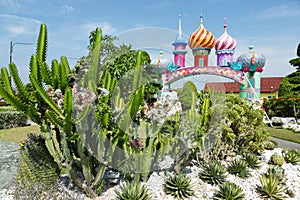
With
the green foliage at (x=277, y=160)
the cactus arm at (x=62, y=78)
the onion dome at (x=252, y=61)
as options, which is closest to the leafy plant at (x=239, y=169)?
the green foliage at (x=277, y=160)

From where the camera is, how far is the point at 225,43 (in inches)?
663

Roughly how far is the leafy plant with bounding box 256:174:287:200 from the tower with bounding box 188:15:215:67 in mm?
10674

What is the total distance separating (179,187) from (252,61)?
1312 centimetres

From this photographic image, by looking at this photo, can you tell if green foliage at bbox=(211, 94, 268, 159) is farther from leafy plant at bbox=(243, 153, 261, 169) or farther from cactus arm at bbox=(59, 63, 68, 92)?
cactus arm at bbox=(59, 63, 68, 92)

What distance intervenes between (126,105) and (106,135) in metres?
0.50

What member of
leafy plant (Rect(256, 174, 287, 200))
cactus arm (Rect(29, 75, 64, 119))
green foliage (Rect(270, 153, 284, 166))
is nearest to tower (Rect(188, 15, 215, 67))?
green foliage (Rect(270, 153, 284, 166))

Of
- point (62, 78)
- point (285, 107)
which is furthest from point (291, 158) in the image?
point (285, 107)

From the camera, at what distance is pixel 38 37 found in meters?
4.08

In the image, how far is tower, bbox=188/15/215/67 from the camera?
1498 cm

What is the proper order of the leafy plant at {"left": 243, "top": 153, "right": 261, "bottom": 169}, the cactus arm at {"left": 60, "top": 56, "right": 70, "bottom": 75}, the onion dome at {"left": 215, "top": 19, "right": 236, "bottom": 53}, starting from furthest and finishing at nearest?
the onion dome at {"left": 215, "top": 19, "right": 236, "bottom": 53}
the leafy plant at {"left": 243, "top": 153, "right": 261, "bottom": 169}
the cactus arm at {"left": 60, "top": 56, "right": 70, "bottom": 75}

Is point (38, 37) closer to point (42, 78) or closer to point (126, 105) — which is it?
point (42, 78)

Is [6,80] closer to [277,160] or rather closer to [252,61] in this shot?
[277,160]

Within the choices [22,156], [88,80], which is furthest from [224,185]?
[22,156]

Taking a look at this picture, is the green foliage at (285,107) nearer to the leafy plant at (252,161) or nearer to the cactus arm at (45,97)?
the leafy plant at (252,161)
